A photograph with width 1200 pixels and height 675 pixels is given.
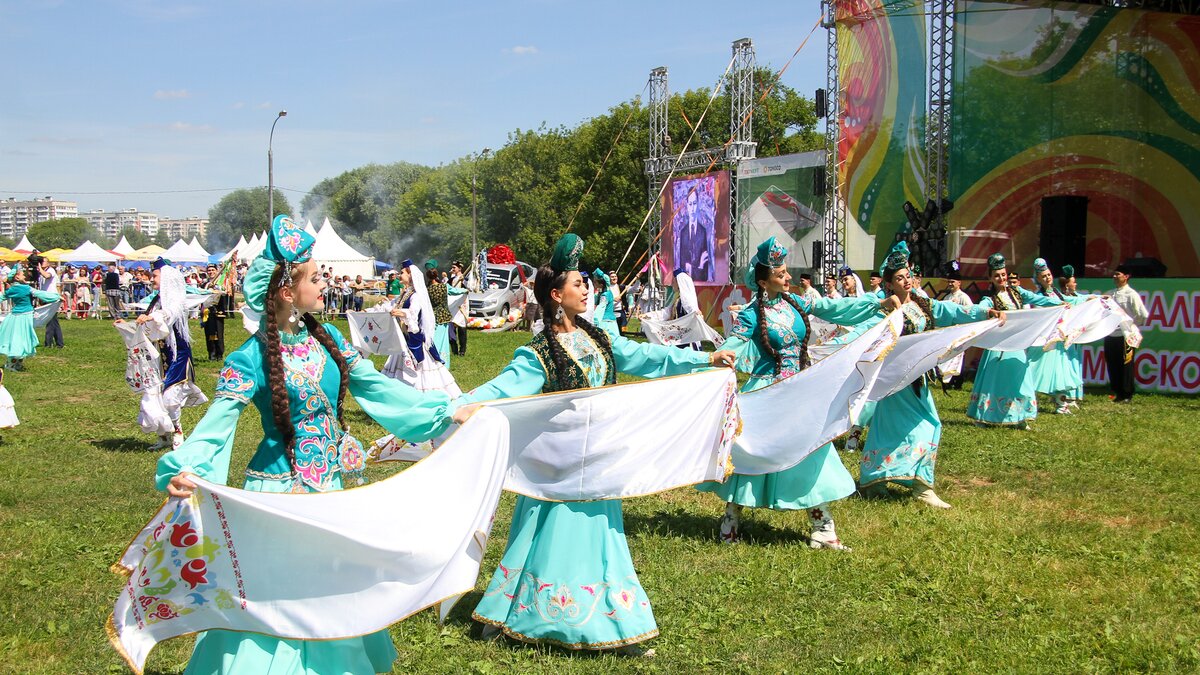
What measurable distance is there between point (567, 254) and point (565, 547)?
138 cm

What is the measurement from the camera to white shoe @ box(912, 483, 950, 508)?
26.2 feet

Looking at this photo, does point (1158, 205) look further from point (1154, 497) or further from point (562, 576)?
point (562, 576)

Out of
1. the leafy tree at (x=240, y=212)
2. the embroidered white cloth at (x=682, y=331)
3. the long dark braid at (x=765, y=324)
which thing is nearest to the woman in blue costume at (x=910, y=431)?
the long dark braid at (x=765, y=324)

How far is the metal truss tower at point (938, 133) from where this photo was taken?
19.2m

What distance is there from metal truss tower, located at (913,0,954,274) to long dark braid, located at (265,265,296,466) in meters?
17.3

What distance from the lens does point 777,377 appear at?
6.88 m

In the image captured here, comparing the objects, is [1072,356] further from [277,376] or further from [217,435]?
[217,435]

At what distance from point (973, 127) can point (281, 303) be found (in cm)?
1908

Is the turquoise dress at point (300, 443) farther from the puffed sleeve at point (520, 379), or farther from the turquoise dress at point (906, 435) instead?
the turquoise dress at point (906, 435)

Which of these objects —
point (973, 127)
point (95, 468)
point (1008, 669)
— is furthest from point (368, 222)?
point (1008, 669)

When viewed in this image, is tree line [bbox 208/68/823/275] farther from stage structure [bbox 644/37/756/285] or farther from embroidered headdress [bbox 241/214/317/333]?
embroidered headdress [bbox 241/214/317/333]

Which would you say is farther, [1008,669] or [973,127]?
[973,127]

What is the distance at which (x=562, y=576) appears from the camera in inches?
186

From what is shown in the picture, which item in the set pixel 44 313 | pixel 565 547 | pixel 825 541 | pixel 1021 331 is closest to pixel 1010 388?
pixel 1021 331
